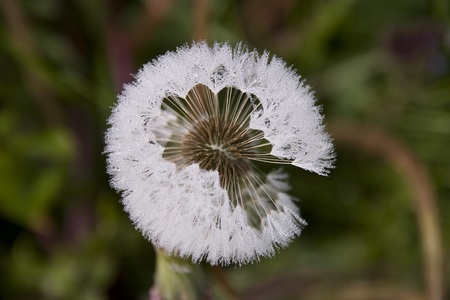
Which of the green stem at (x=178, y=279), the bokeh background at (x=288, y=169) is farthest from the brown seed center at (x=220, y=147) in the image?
the bokeh background at (x=288, y=169)

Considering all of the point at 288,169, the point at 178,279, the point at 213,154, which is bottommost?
the point at 178,279

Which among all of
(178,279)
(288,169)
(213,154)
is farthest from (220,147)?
(288,169)

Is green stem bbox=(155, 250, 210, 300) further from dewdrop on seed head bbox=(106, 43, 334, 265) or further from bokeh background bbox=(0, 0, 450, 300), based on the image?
bokeh background bbox=(0, 0, 450, 300)

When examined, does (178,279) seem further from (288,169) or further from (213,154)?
(288,169)

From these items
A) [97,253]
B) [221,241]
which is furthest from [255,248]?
[97,253]

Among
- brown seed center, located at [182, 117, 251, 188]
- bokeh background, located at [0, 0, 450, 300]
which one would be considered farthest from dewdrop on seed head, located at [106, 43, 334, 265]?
bokeh background, located at [0, 0, 450, 300]

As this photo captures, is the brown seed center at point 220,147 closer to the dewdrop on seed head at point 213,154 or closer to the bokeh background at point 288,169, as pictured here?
the dewdrop on seed head at point 213,154
